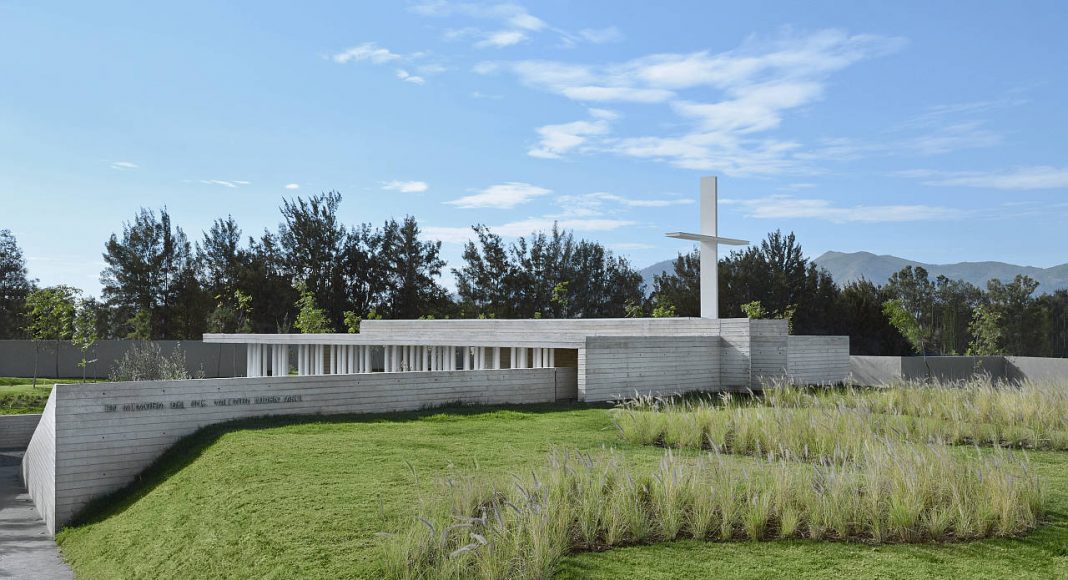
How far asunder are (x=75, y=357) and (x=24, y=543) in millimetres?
25078

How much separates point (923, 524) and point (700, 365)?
11.9 metres

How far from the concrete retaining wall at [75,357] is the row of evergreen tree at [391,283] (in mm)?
6234

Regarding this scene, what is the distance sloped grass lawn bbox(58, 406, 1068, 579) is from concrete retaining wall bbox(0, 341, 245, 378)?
73.4 feet

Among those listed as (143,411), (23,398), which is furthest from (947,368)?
(23,398)

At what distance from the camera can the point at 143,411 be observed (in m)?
11.3

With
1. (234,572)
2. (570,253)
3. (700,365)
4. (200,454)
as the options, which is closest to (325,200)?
(570,253)

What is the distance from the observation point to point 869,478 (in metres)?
6.39

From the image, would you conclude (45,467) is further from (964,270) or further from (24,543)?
(964,270)

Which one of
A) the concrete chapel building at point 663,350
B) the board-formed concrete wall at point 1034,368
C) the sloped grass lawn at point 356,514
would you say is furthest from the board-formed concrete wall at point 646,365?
the board-formed concrete wall at point 1034,368

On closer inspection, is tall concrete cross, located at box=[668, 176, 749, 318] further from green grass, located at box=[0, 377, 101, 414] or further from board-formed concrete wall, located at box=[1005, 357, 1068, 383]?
green grass, located at box=[0, 377, 101, 414]

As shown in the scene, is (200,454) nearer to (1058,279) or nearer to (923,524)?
(923,524)

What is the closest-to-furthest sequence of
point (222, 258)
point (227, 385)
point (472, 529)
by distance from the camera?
point (472, 529)
point (227, 385)
point (222, 258)

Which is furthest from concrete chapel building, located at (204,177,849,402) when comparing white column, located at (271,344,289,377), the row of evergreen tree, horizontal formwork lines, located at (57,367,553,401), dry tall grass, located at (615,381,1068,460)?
the row of evergreen tree

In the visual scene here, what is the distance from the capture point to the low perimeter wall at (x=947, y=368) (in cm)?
2261
